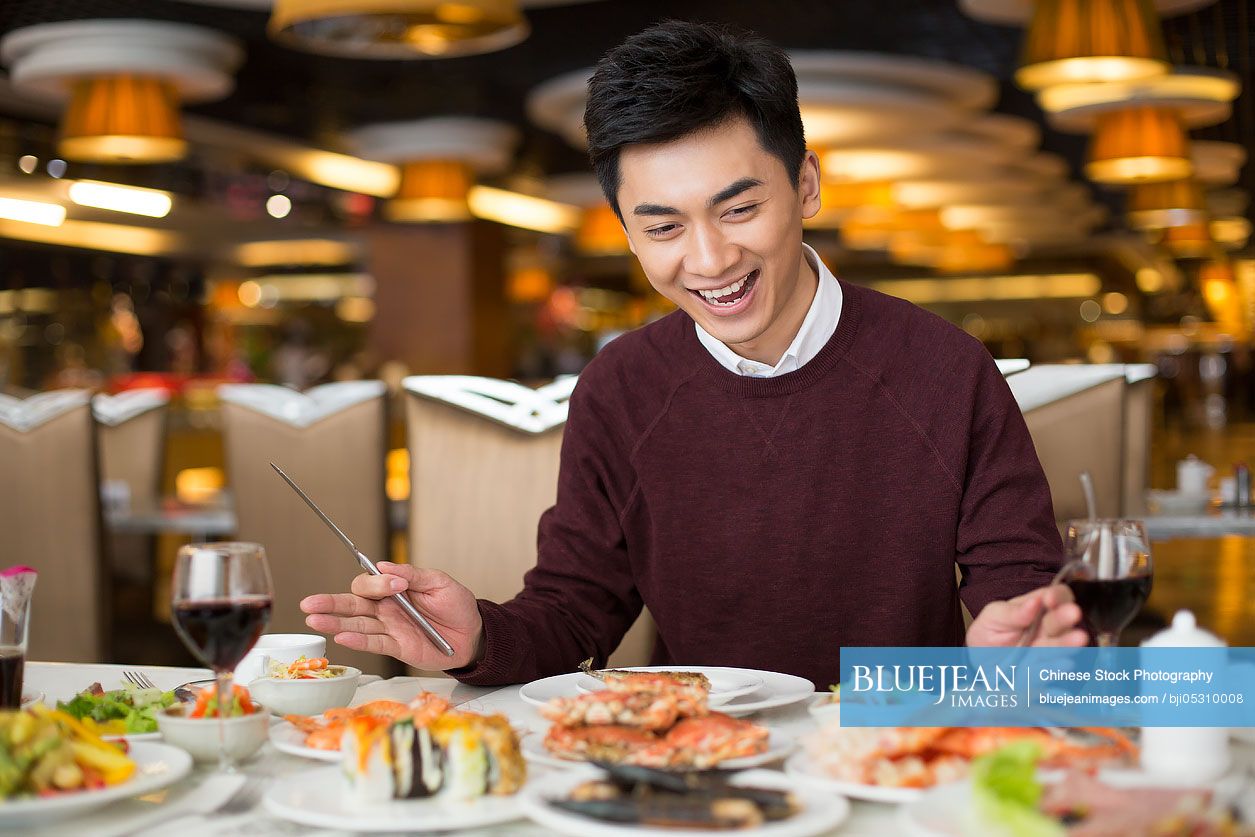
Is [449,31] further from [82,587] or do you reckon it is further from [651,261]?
[651,261]

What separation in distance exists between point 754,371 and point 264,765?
35.3 inches

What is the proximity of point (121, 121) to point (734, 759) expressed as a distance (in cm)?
693

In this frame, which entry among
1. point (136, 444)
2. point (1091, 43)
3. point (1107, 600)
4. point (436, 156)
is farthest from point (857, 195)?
point (1107, 600)

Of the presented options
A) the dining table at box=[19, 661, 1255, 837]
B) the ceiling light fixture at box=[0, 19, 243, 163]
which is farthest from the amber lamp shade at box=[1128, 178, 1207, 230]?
the dining table at box=[19, 661, 1255, 837]

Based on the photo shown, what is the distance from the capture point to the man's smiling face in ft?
5.34

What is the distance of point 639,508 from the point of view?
6.19 feet

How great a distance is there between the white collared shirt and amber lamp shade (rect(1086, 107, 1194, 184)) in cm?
709

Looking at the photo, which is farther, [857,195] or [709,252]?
[857,195]

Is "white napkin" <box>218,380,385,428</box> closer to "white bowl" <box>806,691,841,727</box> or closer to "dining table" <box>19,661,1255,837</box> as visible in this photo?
"dining table" <box>19,661,1255,837</box>

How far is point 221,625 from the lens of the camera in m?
1.11

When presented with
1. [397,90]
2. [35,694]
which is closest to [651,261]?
[35,694]

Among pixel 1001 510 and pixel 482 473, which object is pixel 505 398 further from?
pixel 1001 510

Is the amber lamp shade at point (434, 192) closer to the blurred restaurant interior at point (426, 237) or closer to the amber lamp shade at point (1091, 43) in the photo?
the blurred restaurant interior at point (426, 237)

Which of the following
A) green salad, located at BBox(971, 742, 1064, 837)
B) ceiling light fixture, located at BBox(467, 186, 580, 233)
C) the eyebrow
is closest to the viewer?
green salad, located at BBox(971, 742, 1064, 837)
